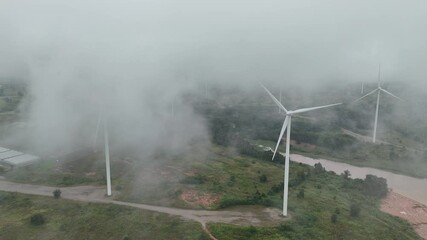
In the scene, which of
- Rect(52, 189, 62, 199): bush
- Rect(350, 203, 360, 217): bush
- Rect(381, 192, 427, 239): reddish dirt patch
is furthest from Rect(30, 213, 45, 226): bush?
Rect(381, 192, 427, 239): reddish dirt patch

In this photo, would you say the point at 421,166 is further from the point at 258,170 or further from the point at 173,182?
the point at 173,182

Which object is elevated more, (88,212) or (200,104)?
→ (200,104)

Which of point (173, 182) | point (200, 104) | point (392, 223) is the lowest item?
point (392, 223)

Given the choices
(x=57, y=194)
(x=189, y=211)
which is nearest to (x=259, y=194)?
(x=189, y=211)

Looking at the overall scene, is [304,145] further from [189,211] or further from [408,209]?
[189,211]

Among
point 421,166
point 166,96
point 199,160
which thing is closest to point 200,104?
point 166,96

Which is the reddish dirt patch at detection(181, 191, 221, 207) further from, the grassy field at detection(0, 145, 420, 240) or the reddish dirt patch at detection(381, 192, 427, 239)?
the reddish dirt patch at detection(381, 192, 427, 239)
